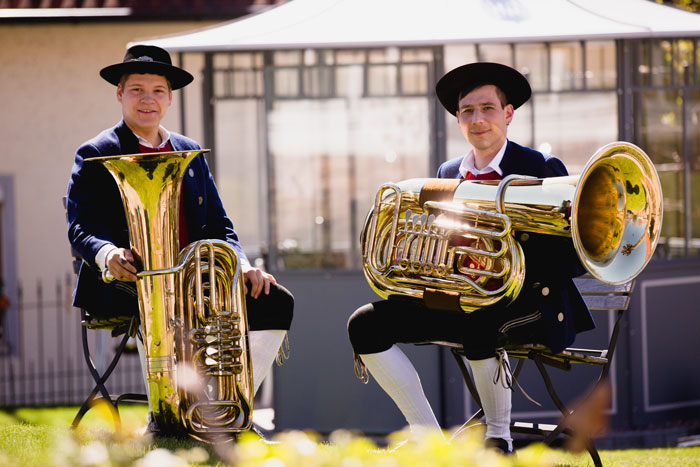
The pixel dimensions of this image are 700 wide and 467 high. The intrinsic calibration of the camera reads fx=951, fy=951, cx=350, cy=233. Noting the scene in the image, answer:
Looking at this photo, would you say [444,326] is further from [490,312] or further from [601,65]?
[601,65]

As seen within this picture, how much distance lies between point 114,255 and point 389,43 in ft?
8.55

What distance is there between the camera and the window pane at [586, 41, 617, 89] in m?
6.41

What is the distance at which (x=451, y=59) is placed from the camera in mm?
6387

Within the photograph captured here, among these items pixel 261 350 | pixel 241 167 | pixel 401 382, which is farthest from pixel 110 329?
pixel 241 167

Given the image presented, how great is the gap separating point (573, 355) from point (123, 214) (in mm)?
1888

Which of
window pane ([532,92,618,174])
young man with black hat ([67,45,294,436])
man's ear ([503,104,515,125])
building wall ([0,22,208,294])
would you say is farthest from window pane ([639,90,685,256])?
building wall ([0,22,208,294])

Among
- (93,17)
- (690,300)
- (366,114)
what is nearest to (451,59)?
(366,114)

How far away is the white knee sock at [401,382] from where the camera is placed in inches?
Result: 145

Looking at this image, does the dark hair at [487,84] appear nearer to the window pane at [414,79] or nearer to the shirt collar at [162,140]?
the shirt collar at [162,140]

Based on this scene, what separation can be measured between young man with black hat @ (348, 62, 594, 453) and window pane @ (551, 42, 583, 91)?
Answer: 2.71 metres

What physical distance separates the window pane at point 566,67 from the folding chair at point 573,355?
8.57 feet

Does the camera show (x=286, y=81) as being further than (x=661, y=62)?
No

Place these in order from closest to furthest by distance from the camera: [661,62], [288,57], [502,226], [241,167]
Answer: [502,226]
[661,62]
[288,57]
[241,167]

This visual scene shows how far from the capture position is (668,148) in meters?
6.68
